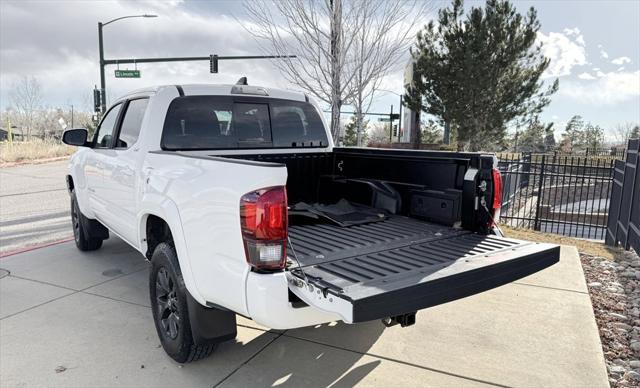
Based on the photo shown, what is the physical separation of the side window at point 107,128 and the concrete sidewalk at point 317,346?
1576 mm

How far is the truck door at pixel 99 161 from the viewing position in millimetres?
4746

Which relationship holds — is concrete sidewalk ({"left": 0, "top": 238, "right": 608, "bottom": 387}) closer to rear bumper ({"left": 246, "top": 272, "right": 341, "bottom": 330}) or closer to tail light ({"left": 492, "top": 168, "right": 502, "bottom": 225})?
rear bumper ({"left": 246, "top": 272, "right": 341, "bottom": 330})

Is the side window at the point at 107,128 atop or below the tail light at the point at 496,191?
atop

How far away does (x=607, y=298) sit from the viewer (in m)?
4.86

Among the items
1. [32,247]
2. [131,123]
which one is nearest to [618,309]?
[131,123]

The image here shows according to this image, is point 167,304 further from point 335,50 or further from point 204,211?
point 335,50

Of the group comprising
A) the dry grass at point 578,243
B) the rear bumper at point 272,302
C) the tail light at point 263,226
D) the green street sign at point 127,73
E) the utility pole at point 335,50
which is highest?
the green street sign at point 127,73

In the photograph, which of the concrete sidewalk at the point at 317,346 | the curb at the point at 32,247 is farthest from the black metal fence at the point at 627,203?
the curb at the point at 32,247

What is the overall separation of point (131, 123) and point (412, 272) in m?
3.14

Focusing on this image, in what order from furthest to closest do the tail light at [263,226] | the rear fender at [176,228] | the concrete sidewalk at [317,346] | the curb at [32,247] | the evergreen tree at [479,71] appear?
the evergreen tree at [479,71] < the curb at [32,247] < the concrete sidewalk at [317,346] < the rear fender at [176,228] < the tail light at [263,226]

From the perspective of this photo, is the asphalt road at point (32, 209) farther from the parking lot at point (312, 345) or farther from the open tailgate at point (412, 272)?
the open tailgate at point (412, 272)

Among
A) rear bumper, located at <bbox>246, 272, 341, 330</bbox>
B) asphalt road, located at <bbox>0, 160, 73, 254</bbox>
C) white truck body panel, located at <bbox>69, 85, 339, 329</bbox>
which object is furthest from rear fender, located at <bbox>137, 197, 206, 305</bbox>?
asphalt road, located at <bbox>0, 160, 73, 254</bbox>

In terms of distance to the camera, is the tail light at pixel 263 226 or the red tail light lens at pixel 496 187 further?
the red tail light lens at pixel 496 187

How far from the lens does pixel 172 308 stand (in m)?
3.26
